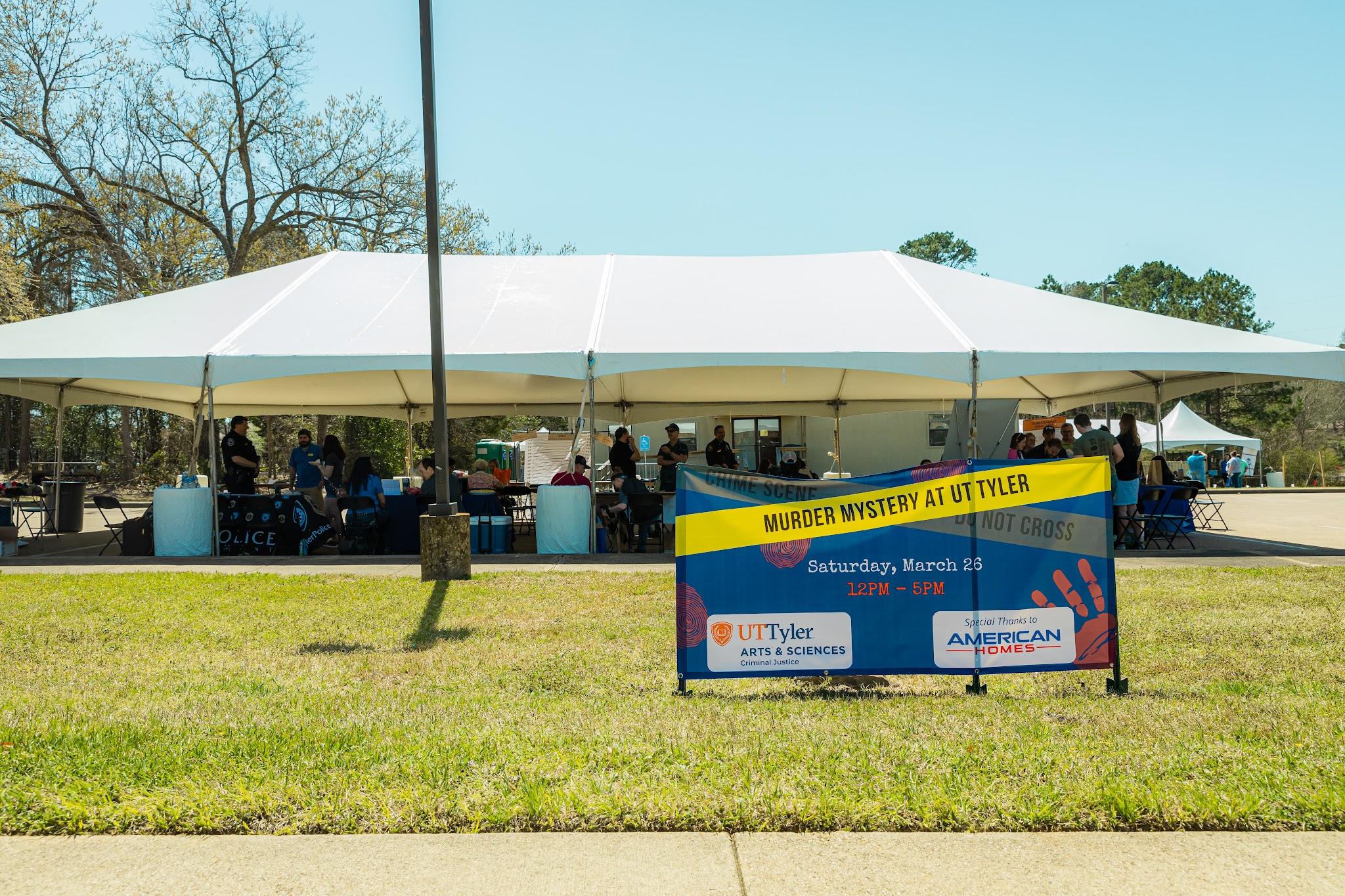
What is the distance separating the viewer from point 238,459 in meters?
13.6

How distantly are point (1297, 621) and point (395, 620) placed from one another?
652 centimetres

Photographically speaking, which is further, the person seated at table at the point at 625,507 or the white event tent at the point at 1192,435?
the white event tent at the point at 1192,435

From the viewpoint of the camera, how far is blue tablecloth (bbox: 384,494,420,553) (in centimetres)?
1310

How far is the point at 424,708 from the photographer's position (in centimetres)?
504

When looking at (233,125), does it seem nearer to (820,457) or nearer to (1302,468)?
(820,457)

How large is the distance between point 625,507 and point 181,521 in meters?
5.48

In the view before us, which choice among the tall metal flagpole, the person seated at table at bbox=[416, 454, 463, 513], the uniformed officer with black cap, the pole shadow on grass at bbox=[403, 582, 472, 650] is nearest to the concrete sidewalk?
the pole shadow on grass at bbox=[403, 582, 472, 650]

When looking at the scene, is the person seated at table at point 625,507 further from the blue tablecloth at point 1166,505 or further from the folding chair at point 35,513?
the folding chair at point 35,513

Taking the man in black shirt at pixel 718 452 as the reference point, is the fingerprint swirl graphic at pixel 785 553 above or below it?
below

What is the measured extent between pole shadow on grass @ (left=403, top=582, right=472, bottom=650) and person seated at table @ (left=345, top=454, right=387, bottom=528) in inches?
176

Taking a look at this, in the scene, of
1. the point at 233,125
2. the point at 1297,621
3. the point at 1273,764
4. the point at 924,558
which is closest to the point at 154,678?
the point at 924,558

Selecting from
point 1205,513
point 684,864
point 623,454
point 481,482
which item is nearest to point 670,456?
point 623,454

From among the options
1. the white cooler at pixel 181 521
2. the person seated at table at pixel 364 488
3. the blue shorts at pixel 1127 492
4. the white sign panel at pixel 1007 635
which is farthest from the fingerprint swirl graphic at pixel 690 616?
the white cooler at pixel 181 521

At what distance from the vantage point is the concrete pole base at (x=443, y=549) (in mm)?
9758
